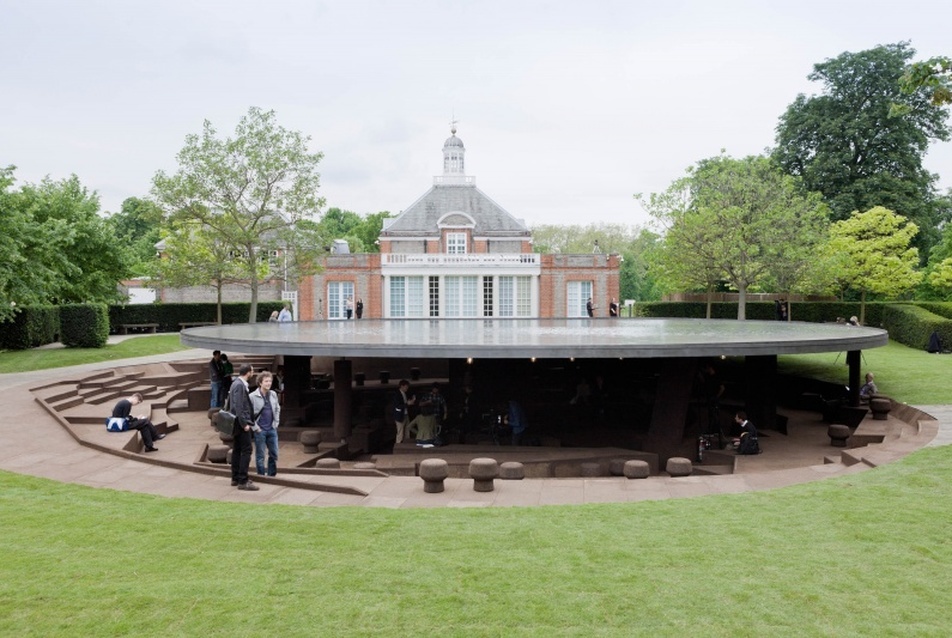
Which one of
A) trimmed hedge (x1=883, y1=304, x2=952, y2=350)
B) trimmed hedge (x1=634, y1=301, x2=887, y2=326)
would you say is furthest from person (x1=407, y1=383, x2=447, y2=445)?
trimmed hedge (x1=634, y1=301, x2=887, y2=326)

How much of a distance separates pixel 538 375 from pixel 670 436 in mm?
6934

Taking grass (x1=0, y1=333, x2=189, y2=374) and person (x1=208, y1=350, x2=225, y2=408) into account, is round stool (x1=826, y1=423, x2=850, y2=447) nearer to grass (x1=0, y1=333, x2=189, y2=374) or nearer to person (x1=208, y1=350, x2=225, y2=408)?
person (x1=208, y1=350, x2=225, y2=408)

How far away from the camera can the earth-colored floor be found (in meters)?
10.5

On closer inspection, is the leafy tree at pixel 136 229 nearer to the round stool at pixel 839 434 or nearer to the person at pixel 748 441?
the person at pixel 748 441

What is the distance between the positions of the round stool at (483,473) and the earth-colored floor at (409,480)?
153mm

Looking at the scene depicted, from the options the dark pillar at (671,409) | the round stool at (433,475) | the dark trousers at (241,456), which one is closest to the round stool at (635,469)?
the round stool at (433,475)

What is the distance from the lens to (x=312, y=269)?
123 ft

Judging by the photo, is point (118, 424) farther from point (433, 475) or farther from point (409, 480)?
point (433, 475)

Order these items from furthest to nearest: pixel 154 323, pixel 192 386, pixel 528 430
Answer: pixel 154 323 → pixel 192 386 → pixel 528 430

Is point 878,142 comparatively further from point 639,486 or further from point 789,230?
Result: point 639,486

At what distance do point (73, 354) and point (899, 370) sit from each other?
3226 centimetres

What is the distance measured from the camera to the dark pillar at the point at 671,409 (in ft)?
52.2

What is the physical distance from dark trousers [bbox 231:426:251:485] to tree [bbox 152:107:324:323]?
84.2 feet

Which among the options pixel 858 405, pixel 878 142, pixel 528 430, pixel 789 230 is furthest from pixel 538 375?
pixel 878 142
